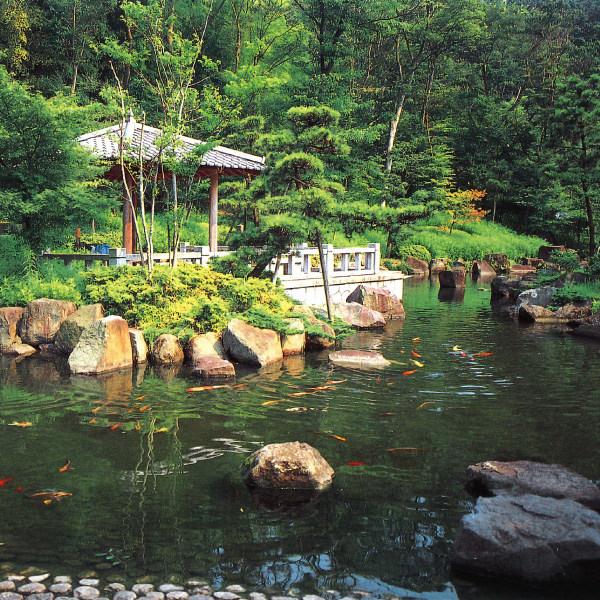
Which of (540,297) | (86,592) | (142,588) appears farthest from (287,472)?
(540,297)

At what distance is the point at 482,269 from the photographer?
99.1 feet

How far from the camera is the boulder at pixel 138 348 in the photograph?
1102 cm

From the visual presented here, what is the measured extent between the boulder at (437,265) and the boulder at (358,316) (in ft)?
52.9

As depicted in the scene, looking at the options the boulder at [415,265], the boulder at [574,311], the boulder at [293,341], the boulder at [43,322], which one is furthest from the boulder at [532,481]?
the boulder at [415,265]

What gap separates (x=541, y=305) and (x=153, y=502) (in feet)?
47.0

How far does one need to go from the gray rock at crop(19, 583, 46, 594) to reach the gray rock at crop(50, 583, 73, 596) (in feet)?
0.19

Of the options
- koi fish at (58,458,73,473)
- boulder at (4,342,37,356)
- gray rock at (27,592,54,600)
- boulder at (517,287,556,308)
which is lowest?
gray rock at (27,592,54,600)

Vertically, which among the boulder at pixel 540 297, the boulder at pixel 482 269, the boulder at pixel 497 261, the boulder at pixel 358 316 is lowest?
the boulder at pixel 358 316

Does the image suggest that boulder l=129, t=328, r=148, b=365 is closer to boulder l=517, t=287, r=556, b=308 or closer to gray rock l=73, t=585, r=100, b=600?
gray rock l=73, t=585, r=100, b=600

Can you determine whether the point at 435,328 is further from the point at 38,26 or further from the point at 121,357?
the point at 38,26

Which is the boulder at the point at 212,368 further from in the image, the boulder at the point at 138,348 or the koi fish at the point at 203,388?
the boulder at the point at 138,348

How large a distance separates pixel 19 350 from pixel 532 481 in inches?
360

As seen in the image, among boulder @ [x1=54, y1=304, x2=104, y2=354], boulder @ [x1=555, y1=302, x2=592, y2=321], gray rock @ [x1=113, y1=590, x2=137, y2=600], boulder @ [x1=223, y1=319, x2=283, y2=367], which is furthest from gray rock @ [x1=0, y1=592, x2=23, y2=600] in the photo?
boulder @ [x1=555, y1=302, x2=592, y2=321]

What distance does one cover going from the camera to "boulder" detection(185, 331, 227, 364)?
35.0 ft
